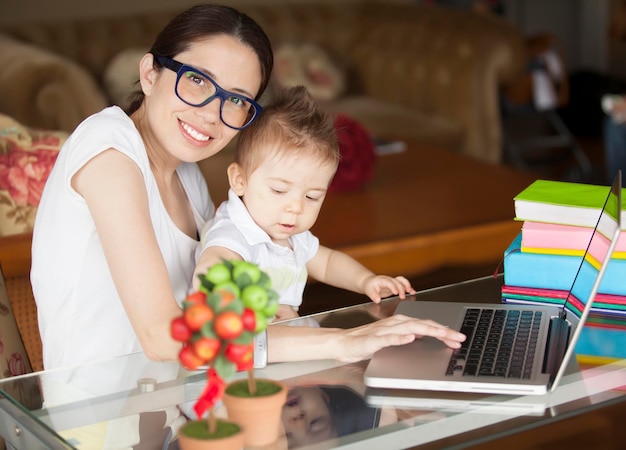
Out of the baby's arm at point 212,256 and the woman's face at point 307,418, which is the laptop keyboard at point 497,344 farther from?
the baby's arm at point 212,256

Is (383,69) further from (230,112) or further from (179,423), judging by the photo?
(179,423)

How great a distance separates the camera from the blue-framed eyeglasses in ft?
5.42

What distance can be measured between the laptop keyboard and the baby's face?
13.7 inches

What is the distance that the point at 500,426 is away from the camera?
129cm

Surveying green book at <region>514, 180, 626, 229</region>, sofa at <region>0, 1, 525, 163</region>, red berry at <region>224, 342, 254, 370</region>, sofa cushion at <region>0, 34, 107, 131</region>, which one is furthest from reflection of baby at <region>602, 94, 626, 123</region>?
red berry at <region>224, 342, 254, 370</region>

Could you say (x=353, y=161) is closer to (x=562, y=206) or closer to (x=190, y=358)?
(x=562, y=206)

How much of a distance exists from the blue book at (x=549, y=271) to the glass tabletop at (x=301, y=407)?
24 cm

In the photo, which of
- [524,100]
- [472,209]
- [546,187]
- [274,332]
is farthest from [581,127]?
[274,332]

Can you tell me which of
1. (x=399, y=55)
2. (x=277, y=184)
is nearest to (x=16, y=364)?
(x=277, y=184)

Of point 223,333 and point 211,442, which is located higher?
point 223,333

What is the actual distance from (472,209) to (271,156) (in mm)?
1766

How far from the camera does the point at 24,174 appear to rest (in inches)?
99.9

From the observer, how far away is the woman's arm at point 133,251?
1.44 metres

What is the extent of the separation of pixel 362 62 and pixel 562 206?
4154 mm
